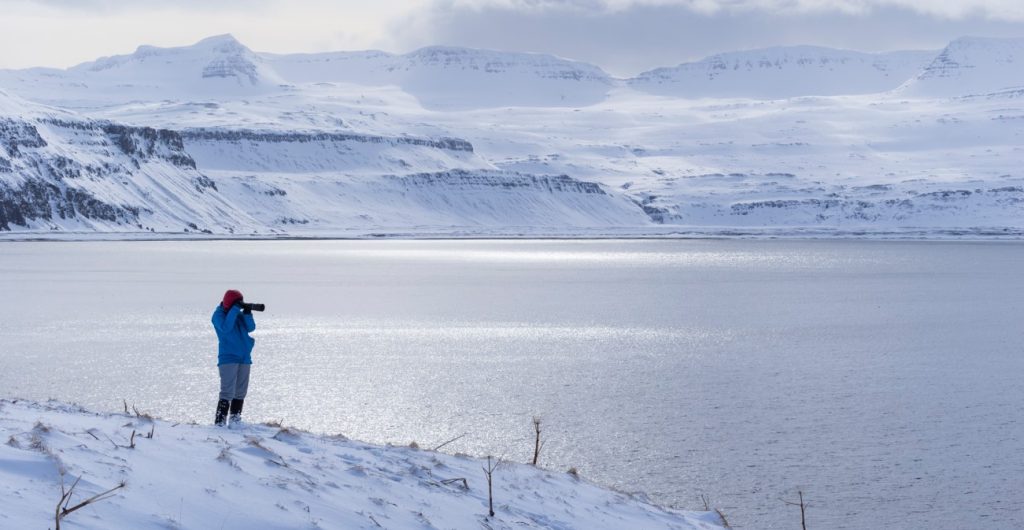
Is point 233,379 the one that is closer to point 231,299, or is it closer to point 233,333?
point 233,333

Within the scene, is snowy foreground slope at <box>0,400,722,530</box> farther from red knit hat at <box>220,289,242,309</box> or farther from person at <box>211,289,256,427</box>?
red knit hat at <box>220,289,242,309</box>

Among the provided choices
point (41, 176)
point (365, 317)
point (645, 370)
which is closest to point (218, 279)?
point (365, 317)

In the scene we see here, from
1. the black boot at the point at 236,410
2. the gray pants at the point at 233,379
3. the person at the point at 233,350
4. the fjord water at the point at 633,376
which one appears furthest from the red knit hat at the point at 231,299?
the fjord water at the point at 633,376

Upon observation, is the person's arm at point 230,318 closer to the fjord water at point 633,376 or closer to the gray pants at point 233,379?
the gray pants at point 233,379

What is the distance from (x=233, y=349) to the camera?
17.3m

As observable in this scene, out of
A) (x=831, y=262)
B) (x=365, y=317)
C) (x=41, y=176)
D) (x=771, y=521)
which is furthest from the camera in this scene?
(x=41, y=176)

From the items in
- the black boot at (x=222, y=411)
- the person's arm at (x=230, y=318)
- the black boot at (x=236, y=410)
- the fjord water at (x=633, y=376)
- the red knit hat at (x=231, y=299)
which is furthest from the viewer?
the fjord water at (x=633, y=376)

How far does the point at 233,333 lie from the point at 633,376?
2314cm

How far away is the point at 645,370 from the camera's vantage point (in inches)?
1591

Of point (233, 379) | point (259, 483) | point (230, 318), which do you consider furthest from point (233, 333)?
point (259, 483)

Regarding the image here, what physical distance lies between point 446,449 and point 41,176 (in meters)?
188

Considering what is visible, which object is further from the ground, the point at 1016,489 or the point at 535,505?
the point at 535,505

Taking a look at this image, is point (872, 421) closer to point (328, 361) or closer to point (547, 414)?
point (547, 414)

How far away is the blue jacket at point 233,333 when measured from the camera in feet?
55.9
